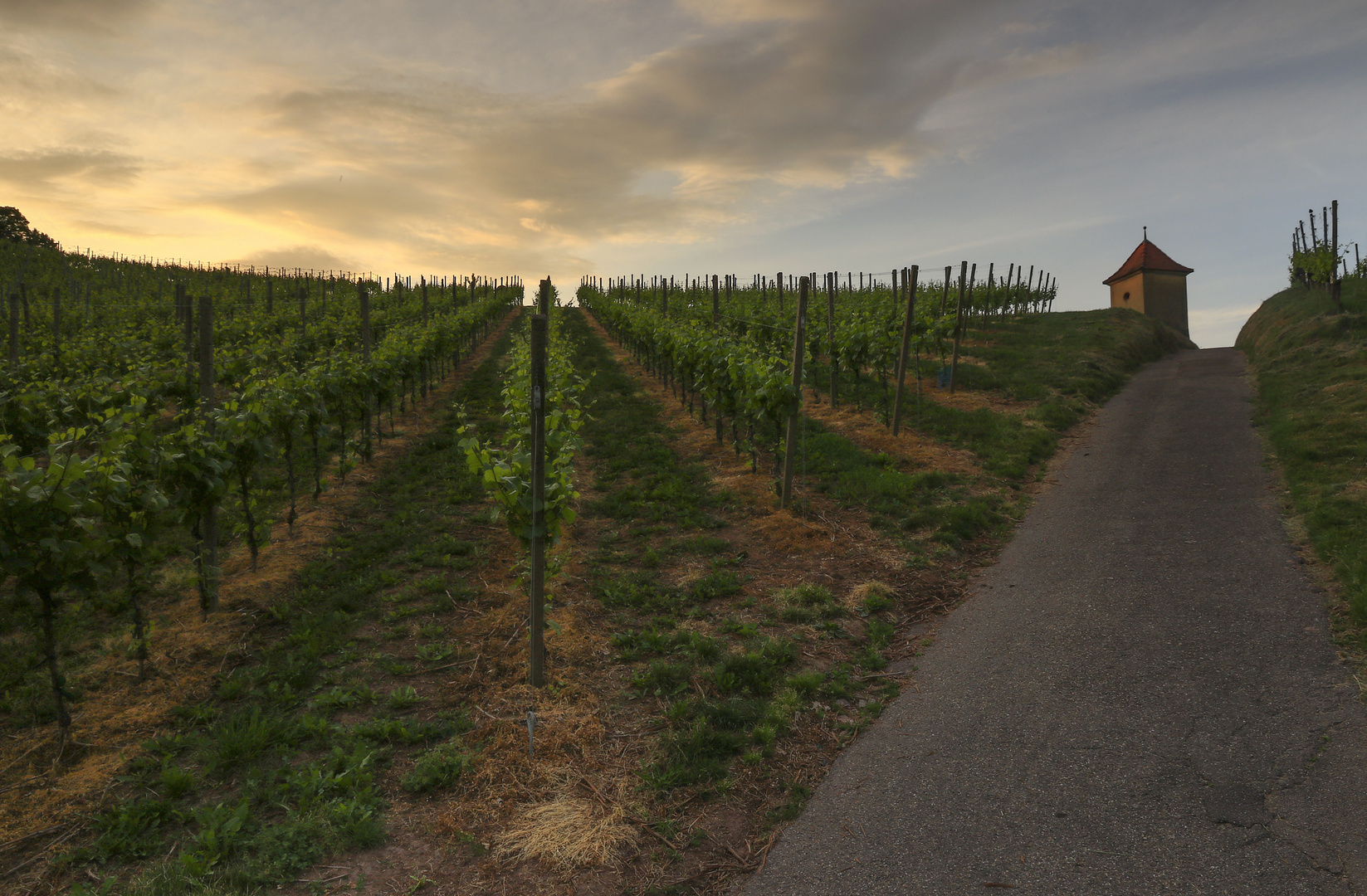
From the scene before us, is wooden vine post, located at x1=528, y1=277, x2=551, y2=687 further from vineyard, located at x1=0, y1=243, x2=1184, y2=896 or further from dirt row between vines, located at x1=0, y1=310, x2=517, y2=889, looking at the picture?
dirt row between vines, located at x1=0, y1=310, x2=517, y2=889

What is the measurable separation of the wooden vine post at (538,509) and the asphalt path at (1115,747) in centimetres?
226

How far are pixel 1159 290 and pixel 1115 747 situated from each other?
41.5 meters

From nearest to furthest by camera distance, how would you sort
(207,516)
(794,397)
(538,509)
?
(538,509) → (207,516) → (794,397)

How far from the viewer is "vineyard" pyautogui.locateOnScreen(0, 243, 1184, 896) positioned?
388cm

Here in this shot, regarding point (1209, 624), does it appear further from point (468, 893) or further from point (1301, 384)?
point (1301, 384)

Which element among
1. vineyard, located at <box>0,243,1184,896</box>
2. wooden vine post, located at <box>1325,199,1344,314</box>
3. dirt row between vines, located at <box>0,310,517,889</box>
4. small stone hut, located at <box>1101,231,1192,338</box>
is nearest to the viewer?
vineyard, located at <box>0,243,1184,896</box>

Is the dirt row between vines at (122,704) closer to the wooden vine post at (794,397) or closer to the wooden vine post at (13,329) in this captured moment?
the wooden vine post at (794,397)

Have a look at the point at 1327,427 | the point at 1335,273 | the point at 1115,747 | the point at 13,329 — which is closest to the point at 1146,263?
the point at 1335,273

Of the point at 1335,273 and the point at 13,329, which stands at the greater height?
the point at 1335,273

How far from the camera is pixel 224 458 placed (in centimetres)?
646

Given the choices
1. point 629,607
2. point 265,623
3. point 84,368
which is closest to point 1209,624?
point 629,607

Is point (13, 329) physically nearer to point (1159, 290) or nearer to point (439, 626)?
point (439, 626)

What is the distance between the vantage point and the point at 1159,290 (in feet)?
124

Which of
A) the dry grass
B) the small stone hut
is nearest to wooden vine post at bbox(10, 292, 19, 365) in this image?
the dry grass
